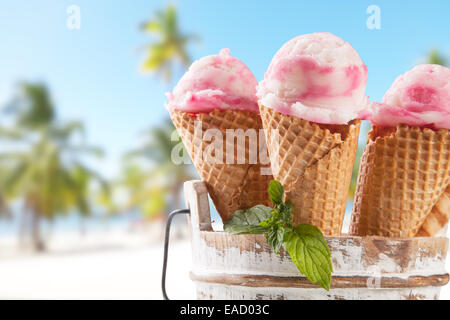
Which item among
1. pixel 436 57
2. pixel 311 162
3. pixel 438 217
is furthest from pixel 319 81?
pixel 436 57

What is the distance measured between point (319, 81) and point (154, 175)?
630 inches

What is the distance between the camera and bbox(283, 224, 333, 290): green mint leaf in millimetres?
731

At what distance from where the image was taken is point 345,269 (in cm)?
77

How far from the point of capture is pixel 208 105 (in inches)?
36.9

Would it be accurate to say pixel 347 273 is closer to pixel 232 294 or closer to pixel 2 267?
pixel 232 294

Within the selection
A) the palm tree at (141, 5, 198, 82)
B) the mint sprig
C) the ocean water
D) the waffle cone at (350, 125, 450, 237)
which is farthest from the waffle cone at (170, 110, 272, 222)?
the ocean water

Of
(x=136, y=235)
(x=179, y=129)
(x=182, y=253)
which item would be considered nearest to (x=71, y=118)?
(x=182, y=253)

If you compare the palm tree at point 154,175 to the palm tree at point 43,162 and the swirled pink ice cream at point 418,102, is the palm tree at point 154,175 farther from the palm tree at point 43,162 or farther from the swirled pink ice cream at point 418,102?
the swirled pink ice cream at point 418,102

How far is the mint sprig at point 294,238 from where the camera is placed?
0.73 m

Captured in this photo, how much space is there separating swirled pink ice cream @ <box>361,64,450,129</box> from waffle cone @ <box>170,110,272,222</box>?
0.24 metres

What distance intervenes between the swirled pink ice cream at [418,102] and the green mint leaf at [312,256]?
0.26 meters

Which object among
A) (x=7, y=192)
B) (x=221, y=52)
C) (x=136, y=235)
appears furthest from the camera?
(x=136, y=235)

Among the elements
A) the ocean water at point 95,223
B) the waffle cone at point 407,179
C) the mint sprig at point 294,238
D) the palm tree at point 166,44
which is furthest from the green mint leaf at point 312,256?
the ocean water at point 95,223

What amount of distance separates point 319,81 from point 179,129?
0.34 meters
